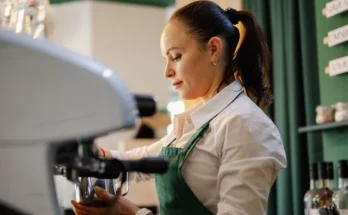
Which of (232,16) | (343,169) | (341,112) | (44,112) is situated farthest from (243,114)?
(341,112)

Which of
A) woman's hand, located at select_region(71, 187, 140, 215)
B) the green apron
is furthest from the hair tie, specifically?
woman's hand, located at select_region(71, 187, 140, 215)

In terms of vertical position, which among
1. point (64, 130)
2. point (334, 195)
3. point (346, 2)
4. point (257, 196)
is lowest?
point (334, 195)

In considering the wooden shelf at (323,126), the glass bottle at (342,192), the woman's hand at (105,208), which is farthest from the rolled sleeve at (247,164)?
the wooden shelf at (323,126)

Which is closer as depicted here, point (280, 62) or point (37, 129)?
point (37, 129)

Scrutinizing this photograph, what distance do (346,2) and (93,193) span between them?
1.05 meters

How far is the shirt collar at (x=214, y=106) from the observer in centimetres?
103

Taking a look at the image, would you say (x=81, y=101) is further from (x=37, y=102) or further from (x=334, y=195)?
(x=334, y=195)

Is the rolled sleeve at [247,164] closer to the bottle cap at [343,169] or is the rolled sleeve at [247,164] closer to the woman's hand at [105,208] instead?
the woman's hand at [105,208]

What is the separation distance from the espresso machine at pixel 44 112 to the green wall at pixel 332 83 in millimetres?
1169

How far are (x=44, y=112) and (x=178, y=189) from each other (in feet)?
1.45

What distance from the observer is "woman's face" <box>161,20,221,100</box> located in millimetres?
1047

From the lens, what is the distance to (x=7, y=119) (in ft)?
1.86

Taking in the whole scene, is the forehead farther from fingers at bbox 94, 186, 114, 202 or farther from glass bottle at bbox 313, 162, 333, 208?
glass bottle at bbox 313, 162, 333, 208

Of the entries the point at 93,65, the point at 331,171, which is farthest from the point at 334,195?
the point at 93,65
